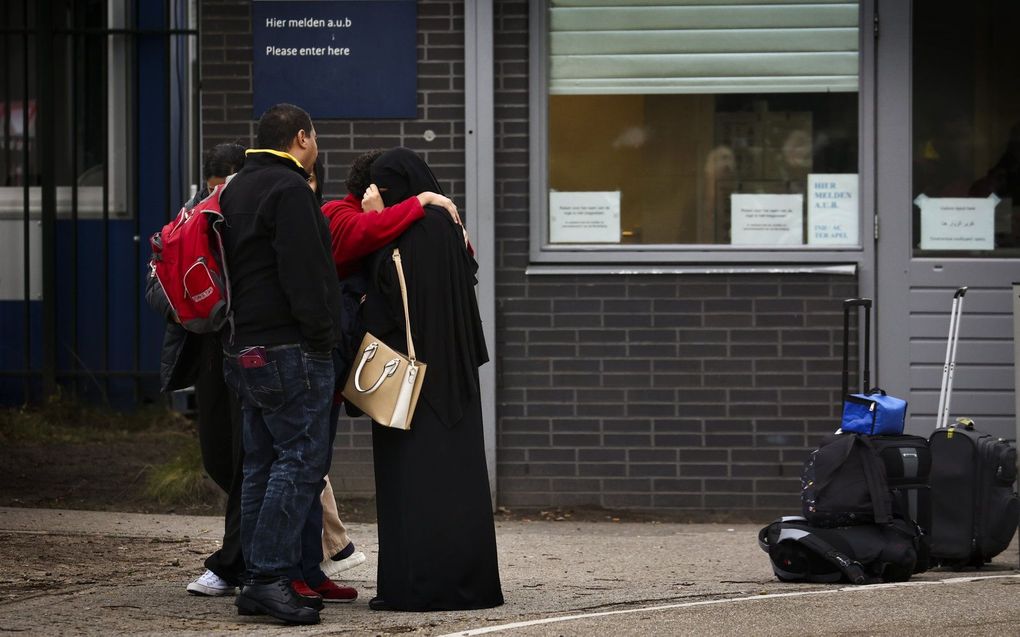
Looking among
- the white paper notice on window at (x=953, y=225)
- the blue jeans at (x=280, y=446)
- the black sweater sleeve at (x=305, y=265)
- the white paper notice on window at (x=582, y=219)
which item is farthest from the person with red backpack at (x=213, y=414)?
the white paper notice on window at (x=953, y=225)

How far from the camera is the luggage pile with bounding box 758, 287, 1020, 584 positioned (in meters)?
6.59

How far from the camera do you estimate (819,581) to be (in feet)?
21.6

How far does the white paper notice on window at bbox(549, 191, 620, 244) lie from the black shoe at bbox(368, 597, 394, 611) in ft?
10.8

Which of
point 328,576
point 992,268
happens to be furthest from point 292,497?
point 992,268

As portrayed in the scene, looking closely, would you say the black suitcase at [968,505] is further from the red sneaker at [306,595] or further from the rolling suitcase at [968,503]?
the red sneaker at [306,595]

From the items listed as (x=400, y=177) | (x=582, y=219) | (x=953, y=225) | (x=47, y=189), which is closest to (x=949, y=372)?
(x=953, y=225)

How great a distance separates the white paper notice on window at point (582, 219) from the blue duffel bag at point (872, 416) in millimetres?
2300

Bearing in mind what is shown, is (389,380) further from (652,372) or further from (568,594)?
(652,372)

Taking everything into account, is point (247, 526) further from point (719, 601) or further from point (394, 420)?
point (719, 601)

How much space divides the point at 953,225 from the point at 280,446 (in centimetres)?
456

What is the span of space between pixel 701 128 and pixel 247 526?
411 centimetres

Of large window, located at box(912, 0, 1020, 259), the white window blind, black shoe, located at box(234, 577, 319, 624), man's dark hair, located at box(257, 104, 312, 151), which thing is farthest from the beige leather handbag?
large window, located at box(912, 0, 1020, 259)

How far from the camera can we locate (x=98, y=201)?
446 inches

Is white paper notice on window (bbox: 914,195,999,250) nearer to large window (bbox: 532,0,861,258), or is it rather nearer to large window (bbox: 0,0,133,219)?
large window (bbox: 532,0,861,258)
